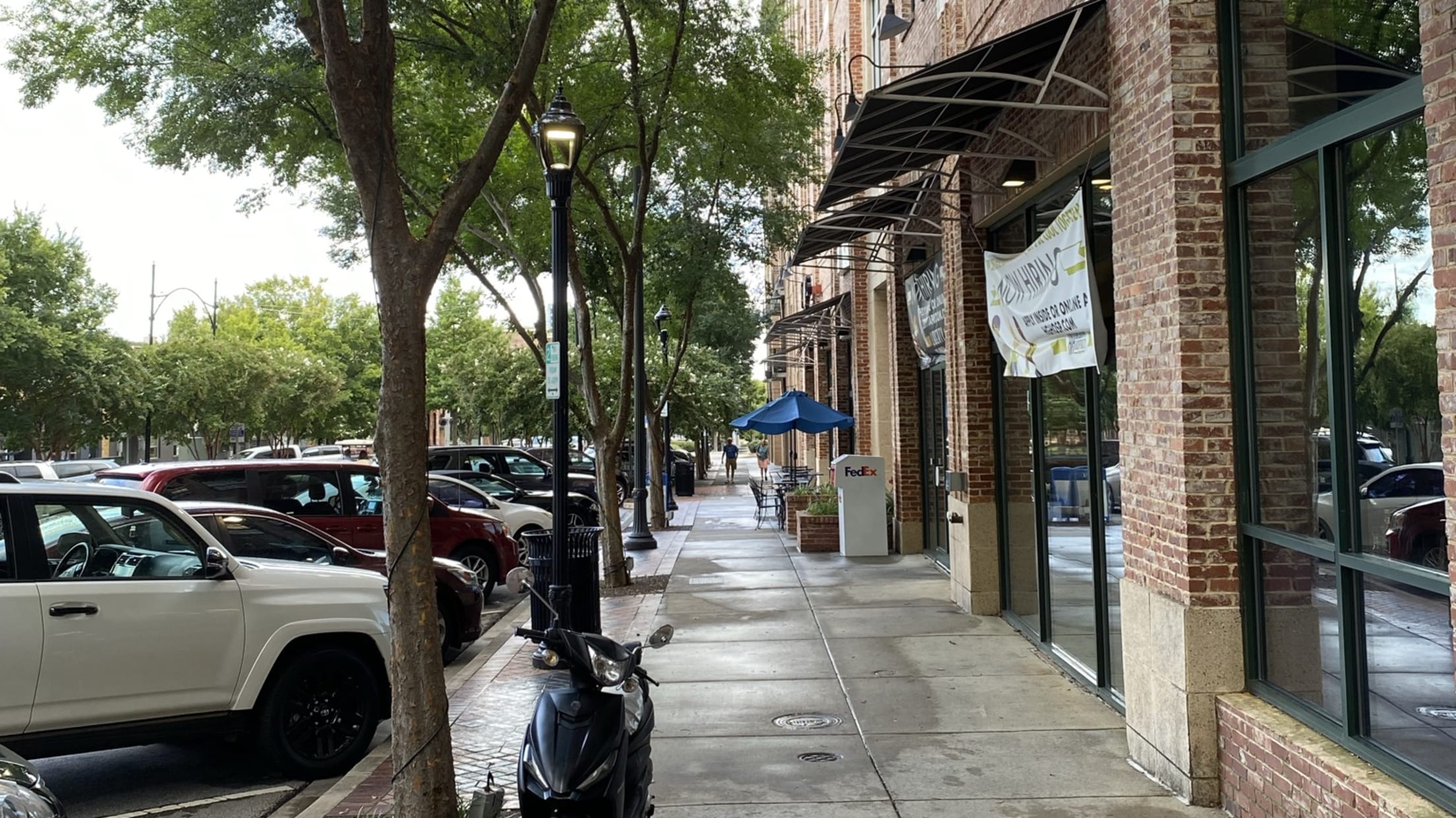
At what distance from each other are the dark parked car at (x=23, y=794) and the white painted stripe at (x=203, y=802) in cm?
209

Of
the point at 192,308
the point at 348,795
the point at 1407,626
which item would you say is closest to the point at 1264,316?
the point at 1407,626

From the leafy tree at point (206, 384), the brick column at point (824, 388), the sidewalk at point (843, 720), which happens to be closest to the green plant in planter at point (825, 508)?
the sidewalk at point (843, 720)

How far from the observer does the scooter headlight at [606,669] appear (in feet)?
14.2

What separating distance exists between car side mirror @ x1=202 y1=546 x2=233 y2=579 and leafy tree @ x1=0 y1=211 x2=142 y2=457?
29284 mm

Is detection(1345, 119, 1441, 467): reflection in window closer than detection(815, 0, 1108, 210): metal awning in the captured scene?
Yes

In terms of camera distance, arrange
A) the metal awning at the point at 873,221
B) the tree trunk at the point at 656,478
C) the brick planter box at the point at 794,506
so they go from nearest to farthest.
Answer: the metal awning at the point at 873,221 → the brick planter box at the point at 794,506 → the tree trunk at the point at 656,478

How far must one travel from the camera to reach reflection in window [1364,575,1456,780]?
3.92 meters

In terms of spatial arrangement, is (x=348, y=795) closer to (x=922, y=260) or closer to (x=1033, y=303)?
(x=1033, y=303)

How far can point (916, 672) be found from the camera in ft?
27.1

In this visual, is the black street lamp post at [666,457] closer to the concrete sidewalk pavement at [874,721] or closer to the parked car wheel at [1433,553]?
the concrete sidewalk pavement at [874,721]

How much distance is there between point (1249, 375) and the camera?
5332mm

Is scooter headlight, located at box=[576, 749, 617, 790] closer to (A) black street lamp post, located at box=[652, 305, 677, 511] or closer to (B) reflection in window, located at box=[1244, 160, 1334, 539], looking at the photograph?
Answer: (B) reflection in window, located at box=[1244, 160, 1334, 539]

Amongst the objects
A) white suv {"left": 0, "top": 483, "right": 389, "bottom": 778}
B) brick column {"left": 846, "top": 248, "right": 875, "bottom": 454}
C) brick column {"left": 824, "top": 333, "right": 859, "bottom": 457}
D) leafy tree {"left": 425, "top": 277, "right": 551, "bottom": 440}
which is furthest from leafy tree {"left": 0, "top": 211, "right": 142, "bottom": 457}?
white suv {"left": 0, "top": 483, "right": 389, "bottom": 778}

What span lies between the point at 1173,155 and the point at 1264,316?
0.95 meters
